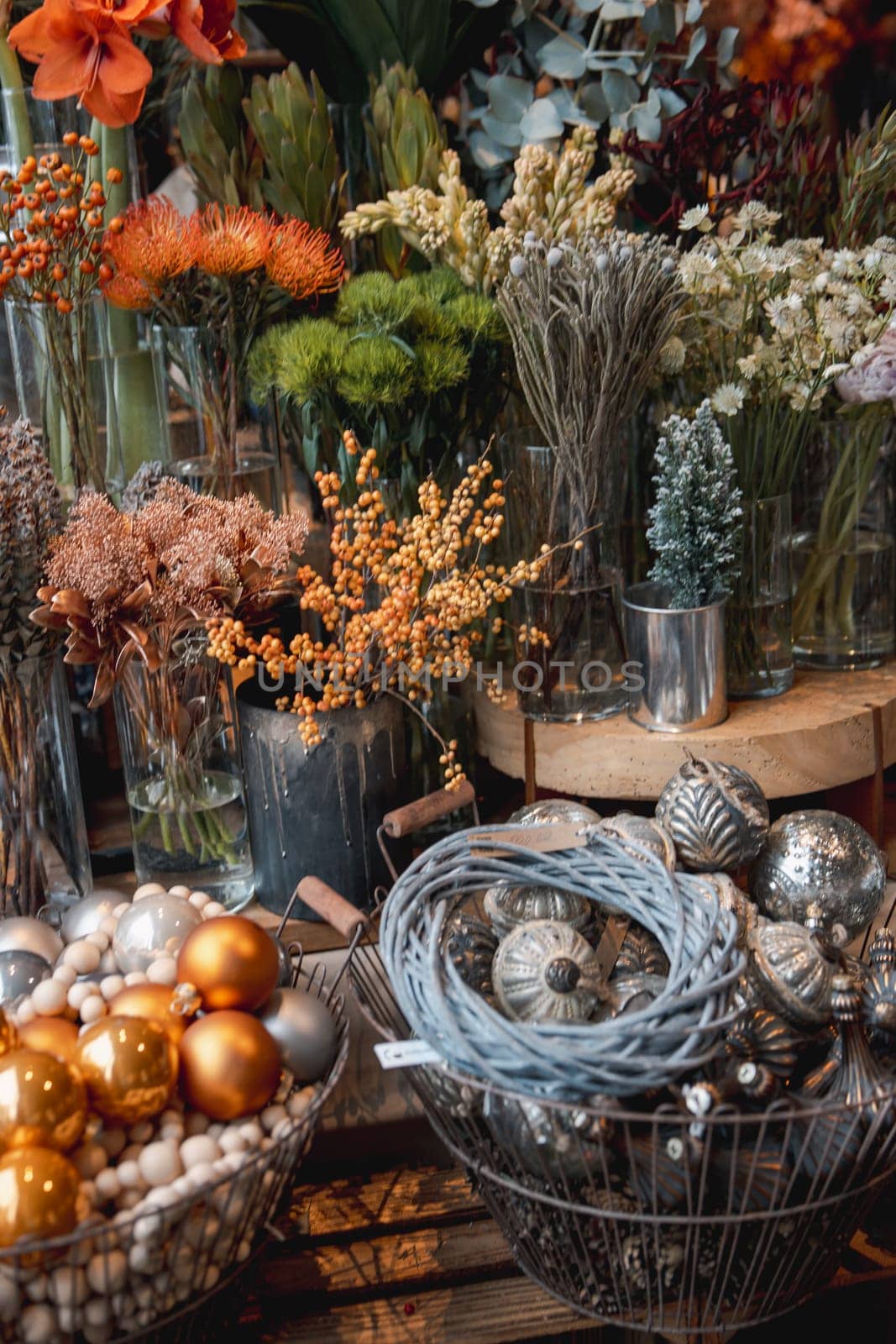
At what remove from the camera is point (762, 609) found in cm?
124

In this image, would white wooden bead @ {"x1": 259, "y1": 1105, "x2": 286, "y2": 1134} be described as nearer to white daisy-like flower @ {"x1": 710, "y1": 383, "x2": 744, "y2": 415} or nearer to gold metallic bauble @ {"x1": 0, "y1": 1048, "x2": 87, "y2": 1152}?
gold metallic bauble @ {"x1": 0, "y1": 1048, "x2": 87, "y2": 1152}

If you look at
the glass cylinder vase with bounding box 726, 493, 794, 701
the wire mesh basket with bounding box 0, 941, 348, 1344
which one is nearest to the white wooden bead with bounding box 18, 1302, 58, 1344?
the wire mesh basket with bounding box 0, 941, 348, 1344

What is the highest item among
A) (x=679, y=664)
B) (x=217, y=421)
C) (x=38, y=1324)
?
(x=217, y=421)

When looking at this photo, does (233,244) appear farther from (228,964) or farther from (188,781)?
(228,964)

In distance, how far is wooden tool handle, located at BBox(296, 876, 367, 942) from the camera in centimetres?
92

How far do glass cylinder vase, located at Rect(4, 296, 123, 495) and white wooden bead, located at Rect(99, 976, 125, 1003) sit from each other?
45 centimetres

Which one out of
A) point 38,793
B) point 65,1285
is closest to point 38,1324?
point 65,1285

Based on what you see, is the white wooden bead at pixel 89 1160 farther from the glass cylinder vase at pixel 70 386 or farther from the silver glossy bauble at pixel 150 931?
the glass cylinder vase at pixel 70 386

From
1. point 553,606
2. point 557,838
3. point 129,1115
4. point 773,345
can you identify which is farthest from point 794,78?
point 129,1115

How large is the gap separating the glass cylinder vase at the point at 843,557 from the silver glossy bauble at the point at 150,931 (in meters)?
0.69

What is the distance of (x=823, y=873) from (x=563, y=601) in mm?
344

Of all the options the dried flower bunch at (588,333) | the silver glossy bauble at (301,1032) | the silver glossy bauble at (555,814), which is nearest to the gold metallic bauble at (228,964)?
the silver glossy bauble at (301,1032)

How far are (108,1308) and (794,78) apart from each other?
1.99 m

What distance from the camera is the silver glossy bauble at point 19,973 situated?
2.96ft
